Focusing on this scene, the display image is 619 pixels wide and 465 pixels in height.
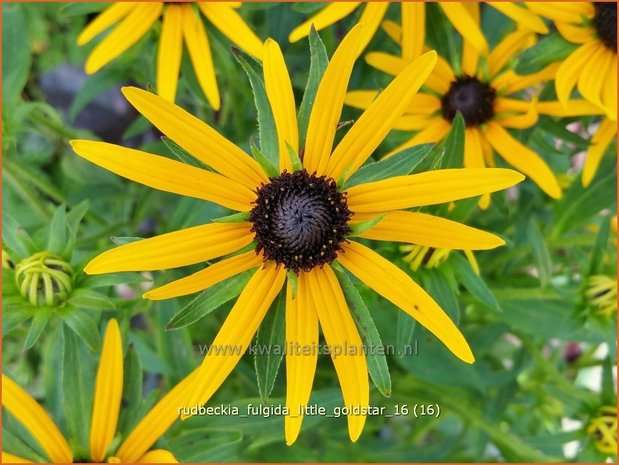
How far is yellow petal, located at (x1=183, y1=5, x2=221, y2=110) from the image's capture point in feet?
4.47

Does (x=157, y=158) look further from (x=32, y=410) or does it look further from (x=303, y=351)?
(x=32, y=410)

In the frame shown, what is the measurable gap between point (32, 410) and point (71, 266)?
0.26 metres

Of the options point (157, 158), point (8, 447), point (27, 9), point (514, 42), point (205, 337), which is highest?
point (27, 9)

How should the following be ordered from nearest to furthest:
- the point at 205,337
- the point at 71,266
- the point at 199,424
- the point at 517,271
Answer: the point at 71,266, the point at 199,424, the point at 205,337, the point at 517,271

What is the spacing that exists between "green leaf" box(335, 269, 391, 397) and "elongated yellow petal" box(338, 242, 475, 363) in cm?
3

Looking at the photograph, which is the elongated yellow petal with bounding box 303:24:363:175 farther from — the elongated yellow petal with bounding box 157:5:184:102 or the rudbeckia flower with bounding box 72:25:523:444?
the elongated yellow petal with bounding box 157:5:184:102

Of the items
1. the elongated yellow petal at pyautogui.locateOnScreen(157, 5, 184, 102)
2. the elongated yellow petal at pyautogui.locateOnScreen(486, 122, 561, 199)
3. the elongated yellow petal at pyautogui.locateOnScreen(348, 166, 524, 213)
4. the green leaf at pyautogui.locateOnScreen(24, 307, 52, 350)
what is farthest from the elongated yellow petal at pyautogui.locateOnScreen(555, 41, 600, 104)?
the green leaf at pyautogui.locateOnScreen(24, 307, 52, 350)

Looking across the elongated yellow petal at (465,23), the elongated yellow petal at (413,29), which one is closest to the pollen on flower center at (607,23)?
the elongated yellow petal at (465,23)

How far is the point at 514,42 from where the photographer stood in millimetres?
1416

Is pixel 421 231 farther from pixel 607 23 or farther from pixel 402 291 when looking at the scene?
pixel 607 23

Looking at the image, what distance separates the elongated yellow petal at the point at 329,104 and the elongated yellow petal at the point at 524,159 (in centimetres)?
49

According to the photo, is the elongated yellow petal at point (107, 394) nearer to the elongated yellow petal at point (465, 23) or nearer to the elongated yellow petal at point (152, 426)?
the elongated yellow petal at point (152, 426)

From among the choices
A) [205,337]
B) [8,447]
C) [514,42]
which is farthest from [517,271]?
[8,447]

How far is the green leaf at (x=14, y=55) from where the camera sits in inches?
59.1
